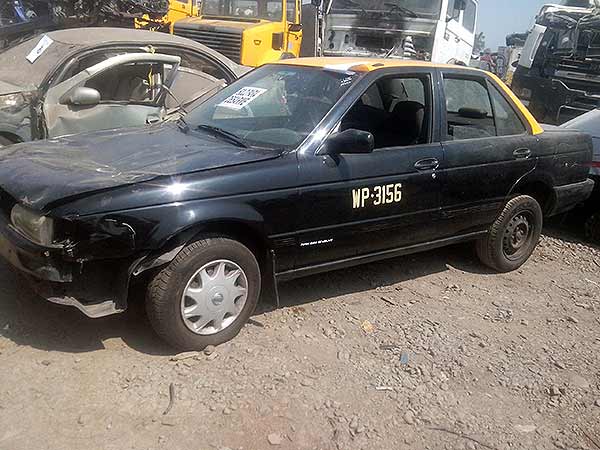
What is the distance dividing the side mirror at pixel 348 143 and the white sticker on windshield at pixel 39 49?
3.81 meters

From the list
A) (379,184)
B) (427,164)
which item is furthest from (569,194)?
(379,184)

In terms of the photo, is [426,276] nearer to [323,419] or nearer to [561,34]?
[323,419]

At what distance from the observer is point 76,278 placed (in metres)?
2.98

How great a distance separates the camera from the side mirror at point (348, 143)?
3.52m

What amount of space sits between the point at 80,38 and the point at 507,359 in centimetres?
498

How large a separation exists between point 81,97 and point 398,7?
691 cm

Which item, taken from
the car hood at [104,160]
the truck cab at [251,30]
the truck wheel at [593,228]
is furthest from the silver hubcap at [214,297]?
the truck cab at [251,30]

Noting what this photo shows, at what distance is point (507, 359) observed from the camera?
3.61 m

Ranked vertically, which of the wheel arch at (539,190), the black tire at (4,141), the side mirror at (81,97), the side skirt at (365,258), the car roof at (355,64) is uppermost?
the car roof at (355,64)

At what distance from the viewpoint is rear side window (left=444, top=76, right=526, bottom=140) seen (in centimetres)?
430

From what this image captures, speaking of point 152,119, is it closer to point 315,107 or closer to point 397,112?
point 315,107

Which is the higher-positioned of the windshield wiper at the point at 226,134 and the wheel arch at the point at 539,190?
the windshield wiper at the point at 226,134

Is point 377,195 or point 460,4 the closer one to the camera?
point 377,195

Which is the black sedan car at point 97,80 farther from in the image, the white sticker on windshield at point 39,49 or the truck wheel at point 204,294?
the truck wheel at point 204,294
